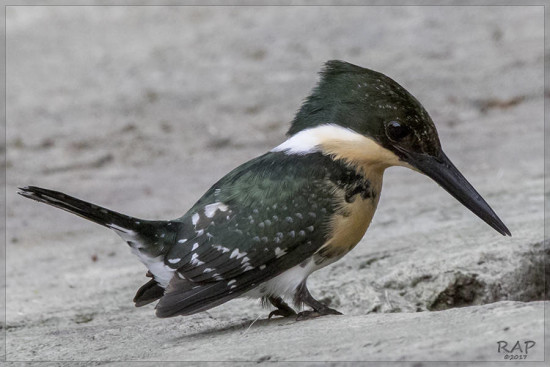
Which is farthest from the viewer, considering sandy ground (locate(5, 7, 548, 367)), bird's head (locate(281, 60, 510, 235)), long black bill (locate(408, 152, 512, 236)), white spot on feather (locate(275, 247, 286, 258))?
long black bill (locate(408, 152, 512, 236))

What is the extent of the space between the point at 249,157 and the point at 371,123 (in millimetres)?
3488

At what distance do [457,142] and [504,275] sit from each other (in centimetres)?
291

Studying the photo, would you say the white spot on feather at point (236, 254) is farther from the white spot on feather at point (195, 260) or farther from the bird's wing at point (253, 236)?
the white spot on feather at point (195, 260)

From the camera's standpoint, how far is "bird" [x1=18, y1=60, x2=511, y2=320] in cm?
402

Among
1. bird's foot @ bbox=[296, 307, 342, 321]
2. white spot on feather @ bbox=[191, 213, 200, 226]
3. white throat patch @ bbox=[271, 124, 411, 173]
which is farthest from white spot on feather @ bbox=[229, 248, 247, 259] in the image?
white throat patch @ bbox=[271, 124, 411, 173]

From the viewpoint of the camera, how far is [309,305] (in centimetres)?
412

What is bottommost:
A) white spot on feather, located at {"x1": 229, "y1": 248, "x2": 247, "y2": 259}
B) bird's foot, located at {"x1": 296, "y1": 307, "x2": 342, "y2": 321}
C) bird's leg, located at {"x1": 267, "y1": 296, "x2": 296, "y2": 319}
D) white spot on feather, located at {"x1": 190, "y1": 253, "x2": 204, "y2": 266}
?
bird's foot, located at {"x1": 296, "y1": 307, "x2": 342, "y2": 321}

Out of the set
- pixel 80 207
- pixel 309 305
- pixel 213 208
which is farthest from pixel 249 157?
pixel 80 207

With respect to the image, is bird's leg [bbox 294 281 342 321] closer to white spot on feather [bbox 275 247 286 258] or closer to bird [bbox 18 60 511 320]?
bird [bbox 18 60 511 320]

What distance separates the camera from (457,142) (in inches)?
294

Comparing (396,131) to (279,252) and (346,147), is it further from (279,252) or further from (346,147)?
(279,252)

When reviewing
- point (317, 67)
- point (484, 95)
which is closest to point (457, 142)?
point (484, 95)

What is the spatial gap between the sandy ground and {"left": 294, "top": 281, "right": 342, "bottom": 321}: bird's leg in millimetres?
115

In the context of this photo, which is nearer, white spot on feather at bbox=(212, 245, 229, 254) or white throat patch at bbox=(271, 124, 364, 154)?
white spot on feather at bbox=(212, 245, 229, 254)
